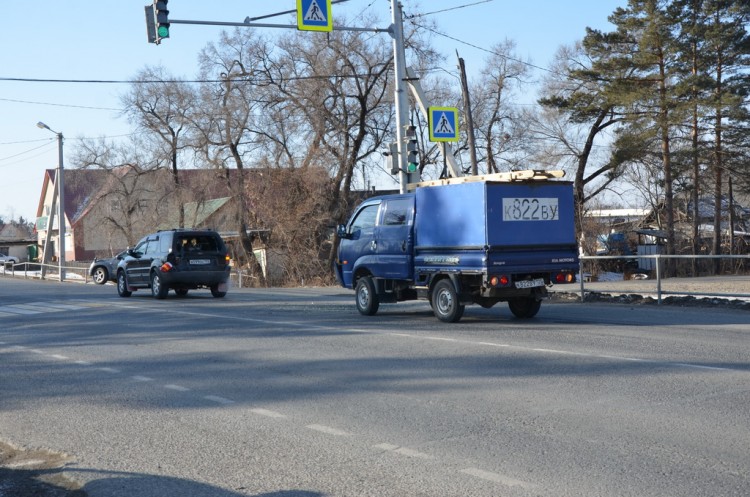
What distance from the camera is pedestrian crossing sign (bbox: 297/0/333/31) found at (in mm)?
17281

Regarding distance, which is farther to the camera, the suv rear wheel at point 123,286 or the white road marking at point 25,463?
the suv rear wheel at point 123,286

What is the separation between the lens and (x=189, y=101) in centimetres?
4566

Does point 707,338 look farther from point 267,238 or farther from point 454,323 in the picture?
point 267,238

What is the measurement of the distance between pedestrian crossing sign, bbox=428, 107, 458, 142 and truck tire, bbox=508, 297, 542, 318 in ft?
24.0

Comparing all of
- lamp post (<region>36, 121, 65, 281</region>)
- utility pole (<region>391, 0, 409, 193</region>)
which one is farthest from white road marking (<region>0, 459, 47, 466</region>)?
lamp post (<region>36, 121, 65, 281</region>)

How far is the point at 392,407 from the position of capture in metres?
7.57

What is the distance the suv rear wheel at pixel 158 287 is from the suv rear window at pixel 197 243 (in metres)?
1.08

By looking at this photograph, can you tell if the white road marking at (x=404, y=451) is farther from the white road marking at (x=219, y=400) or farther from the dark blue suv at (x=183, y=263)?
the dark blue suv at (x=183, y=263)

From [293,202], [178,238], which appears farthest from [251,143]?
[178,238]

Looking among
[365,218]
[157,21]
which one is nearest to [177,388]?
[365,218]

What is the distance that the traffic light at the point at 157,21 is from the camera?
16.6 metres

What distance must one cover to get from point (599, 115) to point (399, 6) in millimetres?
25556

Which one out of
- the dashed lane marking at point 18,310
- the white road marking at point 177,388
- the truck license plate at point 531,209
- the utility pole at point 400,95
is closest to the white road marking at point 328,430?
the white road marking at point 177,388

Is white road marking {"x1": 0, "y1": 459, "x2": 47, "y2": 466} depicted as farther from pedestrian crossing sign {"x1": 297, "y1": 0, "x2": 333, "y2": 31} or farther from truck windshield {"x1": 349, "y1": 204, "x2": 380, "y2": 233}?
pedestrian crossing sign {"x1": 297, "y1": 0, "x2": 333, "y2": 31}
